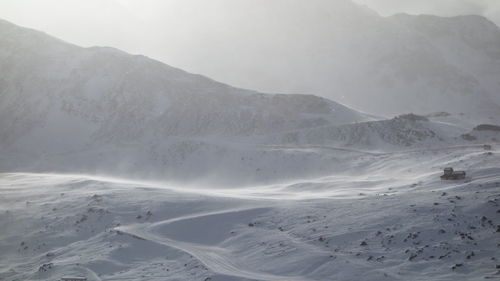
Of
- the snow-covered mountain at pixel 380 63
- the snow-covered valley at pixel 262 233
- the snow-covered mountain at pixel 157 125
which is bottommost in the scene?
the snow-covered valley at pixel 262 233

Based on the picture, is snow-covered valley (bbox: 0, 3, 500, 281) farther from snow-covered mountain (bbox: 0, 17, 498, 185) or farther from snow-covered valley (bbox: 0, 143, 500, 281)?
snow-covered mountain (bbox: 0, 17, 498, 185)

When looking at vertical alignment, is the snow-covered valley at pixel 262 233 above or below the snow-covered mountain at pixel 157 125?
below

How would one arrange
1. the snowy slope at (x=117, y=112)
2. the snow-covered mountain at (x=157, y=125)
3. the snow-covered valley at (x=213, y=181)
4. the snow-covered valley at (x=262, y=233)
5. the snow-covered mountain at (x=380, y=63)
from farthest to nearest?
the snow-covered mountain at (x=380, y=63)
the snowy slope at (x=117, y=112)
the snow-covered mountain at (x=157, y=125)
the snow-covered valley at (x=213, y=181)
the snow-covered valley at (x=262, y=233)

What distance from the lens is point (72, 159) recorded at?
5859 cm

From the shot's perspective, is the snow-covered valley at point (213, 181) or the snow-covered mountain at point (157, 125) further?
the snow-covered mountain at point (157, 125)

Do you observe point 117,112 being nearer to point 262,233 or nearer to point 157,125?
point 157,125

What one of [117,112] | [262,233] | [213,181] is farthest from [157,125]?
[262,233]

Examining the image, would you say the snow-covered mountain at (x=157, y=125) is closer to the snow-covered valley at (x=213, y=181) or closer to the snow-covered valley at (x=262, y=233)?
the snow-covered valley at (x=213, y=181)

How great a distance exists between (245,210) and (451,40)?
19515 cm

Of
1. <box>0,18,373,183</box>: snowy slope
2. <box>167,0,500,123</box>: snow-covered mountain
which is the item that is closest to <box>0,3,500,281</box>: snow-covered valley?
<box>0,18,373,183</box>: snowy slope

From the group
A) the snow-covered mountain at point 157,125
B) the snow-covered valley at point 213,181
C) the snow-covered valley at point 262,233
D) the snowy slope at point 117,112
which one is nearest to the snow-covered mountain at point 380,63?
the snow-covered valley at point 213,181

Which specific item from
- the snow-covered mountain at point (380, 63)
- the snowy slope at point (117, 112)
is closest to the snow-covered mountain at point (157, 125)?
the snowy slope at point (117, 112)

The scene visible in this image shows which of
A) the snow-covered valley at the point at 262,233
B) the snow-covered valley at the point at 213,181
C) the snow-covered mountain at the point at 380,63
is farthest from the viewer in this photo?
the snow-covered mountain at the point at 380,63

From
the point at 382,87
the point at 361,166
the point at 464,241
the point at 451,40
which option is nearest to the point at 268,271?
the point at 464,241
